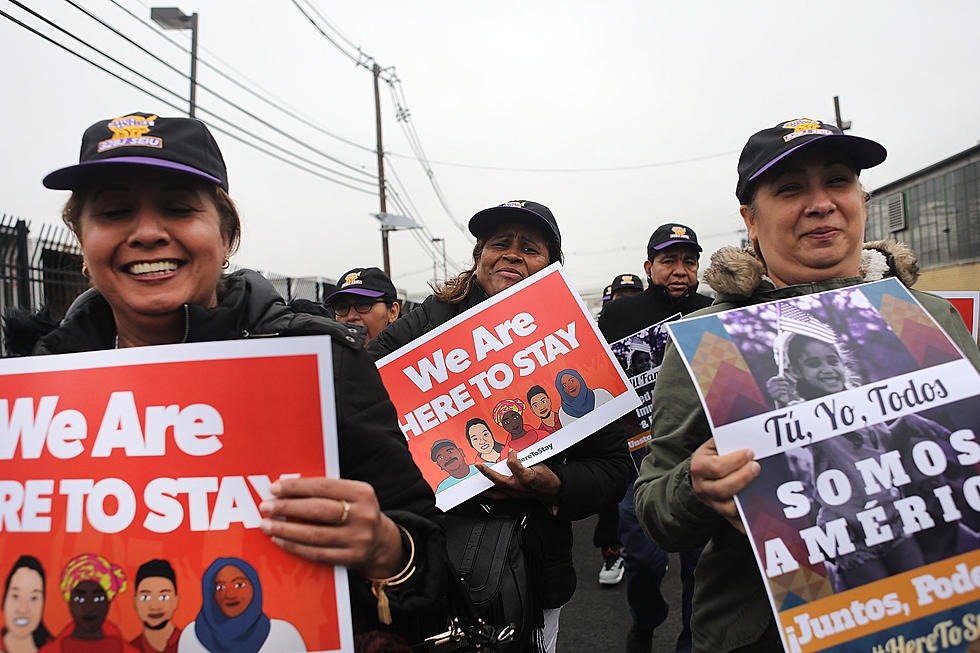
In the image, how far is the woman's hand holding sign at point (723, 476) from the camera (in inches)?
46.3

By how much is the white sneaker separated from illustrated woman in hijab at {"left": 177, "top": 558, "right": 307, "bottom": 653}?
4233 millimetres

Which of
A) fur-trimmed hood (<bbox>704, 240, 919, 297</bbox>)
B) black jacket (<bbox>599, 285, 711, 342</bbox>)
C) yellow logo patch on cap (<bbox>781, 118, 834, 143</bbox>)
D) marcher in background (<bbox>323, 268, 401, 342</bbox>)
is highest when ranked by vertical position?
marcher in background (<bbox>323, 268, 401, 342</bbox>)

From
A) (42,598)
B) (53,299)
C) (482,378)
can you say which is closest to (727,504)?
(482,378)

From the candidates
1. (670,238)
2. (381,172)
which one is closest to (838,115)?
(381,172)

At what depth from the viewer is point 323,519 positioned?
1.00m

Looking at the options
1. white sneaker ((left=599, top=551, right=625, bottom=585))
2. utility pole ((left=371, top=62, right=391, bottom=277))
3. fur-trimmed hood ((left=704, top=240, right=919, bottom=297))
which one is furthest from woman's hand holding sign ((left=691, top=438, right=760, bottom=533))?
utility pole ((left=371, top=62, right=391, bottom=277))

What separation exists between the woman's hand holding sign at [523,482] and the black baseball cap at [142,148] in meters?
1.17

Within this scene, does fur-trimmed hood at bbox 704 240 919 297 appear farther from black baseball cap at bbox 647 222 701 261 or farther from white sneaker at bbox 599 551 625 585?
white sneaker at bbox 599 551 625 585

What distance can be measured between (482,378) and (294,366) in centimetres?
114

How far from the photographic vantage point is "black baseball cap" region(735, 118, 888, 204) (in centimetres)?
151

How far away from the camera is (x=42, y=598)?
3.33 feet

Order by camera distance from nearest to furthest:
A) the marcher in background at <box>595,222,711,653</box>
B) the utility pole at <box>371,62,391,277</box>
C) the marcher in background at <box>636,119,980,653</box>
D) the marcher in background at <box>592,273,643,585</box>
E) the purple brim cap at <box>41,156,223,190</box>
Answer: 1. the purple brim cap at <box>41,156,223,190</box>
2. the marcher in background at <box>636,119,980,653</box>
3. the marcher in background at <box>595,222,711,653</box>
4. the marcher in background at <box>592,273,643,585</box>
5. the utility pole at <box>371,62,391,277</box>

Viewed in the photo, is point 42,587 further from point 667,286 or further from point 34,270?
point 34,270

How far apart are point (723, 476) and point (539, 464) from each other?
882 millimetres
